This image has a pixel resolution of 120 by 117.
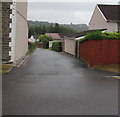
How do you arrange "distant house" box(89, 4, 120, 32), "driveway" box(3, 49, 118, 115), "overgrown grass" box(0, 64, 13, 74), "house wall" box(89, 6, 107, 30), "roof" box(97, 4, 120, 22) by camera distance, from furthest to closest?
"house wall" box(89, 6, 107, 30) → "roof" box(97, 4, 120, 22) → "distant house" box(89, 4, 120, 32) → "overgrown grass" box(0, 64, 13, 74) → "driveway" box(3, 49, 118, 115)

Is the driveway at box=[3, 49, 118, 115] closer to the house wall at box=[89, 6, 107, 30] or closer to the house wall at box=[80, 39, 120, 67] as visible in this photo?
the house wall at box=[80, 39, 120, 67]

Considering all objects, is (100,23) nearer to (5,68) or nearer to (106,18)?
(106,18)

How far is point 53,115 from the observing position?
17.4ft

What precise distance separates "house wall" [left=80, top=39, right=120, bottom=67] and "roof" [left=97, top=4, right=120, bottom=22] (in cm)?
1625

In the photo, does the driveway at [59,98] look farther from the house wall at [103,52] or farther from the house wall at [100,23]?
the house wall at [100,23]

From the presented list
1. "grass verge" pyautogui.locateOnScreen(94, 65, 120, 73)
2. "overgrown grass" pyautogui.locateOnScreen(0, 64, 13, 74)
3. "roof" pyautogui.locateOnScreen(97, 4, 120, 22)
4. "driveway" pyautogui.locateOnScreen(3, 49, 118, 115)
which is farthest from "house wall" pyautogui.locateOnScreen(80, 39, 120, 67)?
"roof" pyautogui.locateOnScreen(97, 4, 120, 22)

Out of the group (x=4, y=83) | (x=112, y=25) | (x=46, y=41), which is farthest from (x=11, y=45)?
(x=46, y=41)

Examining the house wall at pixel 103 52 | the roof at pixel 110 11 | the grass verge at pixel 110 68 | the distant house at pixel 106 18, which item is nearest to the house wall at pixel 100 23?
the distant house at pixel 106 18

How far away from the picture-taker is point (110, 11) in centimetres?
3381

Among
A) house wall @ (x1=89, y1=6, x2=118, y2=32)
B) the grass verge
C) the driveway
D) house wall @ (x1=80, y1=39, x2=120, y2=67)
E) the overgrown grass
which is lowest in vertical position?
the driveway

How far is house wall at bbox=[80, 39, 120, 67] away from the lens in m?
15.1

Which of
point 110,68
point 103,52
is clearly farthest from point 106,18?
point 110,68

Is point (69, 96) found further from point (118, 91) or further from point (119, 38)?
point (119, 38)

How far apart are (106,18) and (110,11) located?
9.35 ft
